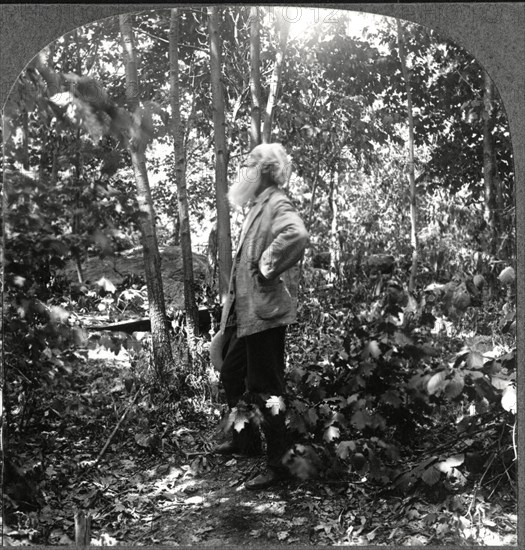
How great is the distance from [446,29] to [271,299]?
1.27m

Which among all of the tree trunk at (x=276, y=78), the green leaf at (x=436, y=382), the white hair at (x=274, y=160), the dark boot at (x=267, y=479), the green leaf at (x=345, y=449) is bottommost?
the dark boot at (x=267, y=479)

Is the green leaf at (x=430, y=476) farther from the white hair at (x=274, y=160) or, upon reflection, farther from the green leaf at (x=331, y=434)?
the white hair at (x=274, y=160)

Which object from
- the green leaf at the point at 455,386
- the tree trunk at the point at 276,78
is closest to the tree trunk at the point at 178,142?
the tree trunk at the point at 276,78

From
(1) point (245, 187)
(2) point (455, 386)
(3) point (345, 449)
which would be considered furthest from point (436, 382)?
(1) point (245, 187)

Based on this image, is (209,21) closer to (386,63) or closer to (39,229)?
(386,63)

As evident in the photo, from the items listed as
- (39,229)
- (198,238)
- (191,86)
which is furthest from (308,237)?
(39,229)

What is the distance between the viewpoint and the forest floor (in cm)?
313

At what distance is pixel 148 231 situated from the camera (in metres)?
3.16

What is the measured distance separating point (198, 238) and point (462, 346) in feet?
3.76

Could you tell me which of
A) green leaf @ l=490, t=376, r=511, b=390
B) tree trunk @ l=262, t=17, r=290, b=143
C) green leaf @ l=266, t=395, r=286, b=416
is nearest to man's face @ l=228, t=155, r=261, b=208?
tree trunk @ l=262, t=17, r=290, b=143

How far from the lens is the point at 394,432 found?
320cm

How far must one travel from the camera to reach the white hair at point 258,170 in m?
3.13

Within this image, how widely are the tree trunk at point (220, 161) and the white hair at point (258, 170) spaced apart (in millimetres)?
51

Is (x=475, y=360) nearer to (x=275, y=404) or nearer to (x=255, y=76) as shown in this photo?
(x=275, y=404)
